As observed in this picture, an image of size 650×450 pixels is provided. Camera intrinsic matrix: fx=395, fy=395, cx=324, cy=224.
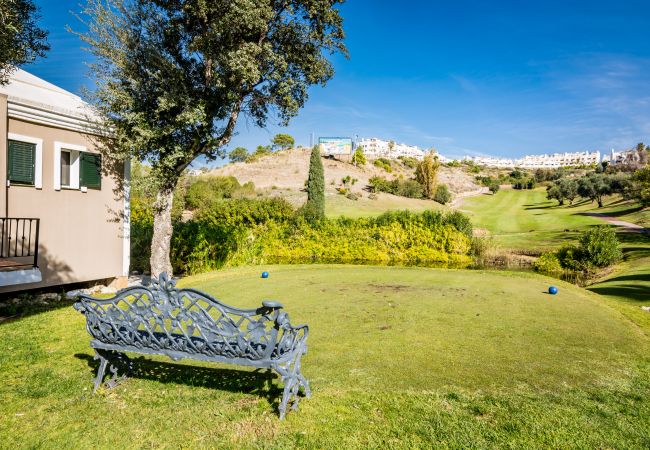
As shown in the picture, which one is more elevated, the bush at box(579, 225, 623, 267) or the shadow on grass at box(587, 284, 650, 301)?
the bush at box(579, 225, 623, 267)

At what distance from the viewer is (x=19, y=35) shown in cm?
720

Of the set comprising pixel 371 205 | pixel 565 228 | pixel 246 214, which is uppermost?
pixel 371 205

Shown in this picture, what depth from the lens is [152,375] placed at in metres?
4.81

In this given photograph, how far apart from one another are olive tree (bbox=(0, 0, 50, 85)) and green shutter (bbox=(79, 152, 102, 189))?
9.18 ft

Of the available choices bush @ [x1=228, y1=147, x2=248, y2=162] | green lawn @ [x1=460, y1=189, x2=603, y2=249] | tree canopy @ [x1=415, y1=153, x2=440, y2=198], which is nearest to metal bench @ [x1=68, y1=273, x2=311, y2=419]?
green lawn @ [x1=460, y1=189, x2=603, y2=249]

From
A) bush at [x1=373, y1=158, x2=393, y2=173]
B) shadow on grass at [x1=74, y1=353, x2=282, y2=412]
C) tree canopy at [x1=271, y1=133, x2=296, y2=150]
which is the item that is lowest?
shadow on grass at [x1=74, y1=353, x2=282, y2=412]

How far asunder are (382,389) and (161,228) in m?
9.36

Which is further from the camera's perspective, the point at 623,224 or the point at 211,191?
the point at 211,191

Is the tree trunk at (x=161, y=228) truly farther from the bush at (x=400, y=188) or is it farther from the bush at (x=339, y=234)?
the bush at (x=400, y=188)

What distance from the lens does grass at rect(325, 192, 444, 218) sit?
124ft

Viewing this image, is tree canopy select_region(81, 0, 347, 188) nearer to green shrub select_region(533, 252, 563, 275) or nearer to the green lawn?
green shrub select_region(533, 252, 563, 275)

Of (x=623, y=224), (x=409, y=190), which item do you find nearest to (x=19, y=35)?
(x=623, y=224)

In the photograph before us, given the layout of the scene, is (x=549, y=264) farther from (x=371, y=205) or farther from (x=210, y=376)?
(x=371, y=205)

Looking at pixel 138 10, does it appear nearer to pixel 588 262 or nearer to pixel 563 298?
pixel 563 298
